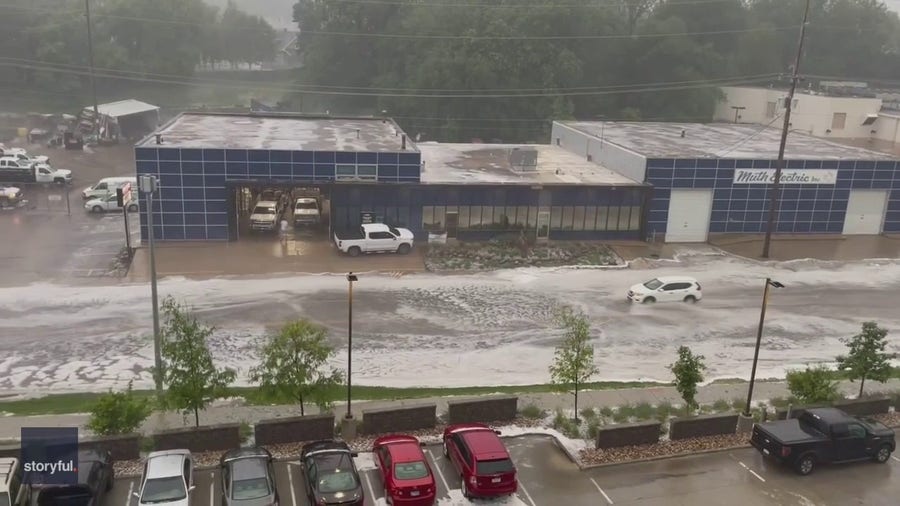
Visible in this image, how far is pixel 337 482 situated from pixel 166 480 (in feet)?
11.0

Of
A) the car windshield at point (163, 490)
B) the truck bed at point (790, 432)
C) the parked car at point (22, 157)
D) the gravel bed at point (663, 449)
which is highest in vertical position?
the parked car at point (22, 157)

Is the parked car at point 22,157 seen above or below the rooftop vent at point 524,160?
below

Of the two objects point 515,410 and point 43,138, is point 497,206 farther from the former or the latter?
point 43,138

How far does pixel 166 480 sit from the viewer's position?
49.5ft

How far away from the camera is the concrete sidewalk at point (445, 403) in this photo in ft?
62.5

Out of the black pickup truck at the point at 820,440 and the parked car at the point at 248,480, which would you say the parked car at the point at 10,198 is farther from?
the black pickup truck at the point at 820,440

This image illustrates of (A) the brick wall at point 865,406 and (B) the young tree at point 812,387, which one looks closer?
(B) the young tree at point 812,387

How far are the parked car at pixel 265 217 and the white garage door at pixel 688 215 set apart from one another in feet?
68.5

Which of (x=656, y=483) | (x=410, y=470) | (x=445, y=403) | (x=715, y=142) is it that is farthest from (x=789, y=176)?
(x=410, y=470)

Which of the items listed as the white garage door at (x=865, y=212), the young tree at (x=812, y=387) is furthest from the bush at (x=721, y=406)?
the white garage door at (x=865, y=212)

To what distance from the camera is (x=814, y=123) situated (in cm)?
6222

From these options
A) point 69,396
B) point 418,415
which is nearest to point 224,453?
point 418,415

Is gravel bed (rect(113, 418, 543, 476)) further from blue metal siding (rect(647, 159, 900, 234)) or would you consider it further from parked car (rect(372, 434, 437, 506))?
blue metal siding (rect(647, 159, 900, 234))

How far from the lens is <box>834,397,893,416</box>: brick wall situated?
832 inches
